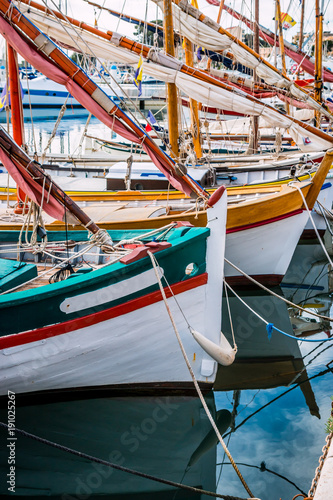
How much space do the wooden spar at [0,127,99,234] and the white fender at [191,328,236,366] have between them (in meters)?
2.00

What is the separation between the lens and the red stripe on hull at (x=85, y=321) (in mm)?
6207

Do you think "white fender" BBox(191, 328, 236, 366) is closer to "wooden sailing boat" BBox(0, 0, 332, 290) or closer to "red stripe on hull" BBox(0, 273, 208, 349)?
"red stripe on hull" BBox(0, 273, 208, 349)

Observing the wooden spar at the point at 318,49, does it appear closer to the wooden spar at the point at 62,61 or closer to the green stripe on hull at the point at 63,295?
the wooden spar at the point at 62,61

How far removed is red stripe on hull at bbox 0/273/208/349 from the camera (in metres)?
6.21

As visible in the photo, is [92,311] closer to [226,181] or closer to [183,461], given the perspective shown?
[183,461]

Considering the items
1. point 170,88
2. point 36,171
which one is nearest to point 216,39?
point 170,88

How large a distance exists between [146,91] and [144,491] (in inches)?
2184

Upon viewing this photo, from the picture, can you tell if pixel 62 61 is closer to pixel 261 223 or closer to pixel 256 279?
pixel 261 223

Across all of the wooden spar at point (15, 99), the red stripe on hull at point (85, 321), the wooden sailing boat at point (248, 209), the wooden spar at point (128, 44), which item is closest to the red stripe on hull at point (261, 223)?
the wooden sailing boat at point (248, 209)

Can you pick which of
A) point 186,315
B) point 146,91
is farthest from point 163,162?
point 146,91

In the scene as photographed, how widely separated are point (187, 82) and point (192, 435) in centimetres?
748

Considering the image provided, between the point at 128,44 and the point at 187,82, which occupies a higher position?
the point at 128,44

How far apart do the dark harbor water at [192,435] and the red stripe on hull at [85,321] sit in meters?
1.11

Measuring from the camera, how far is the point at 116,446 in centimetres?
648
